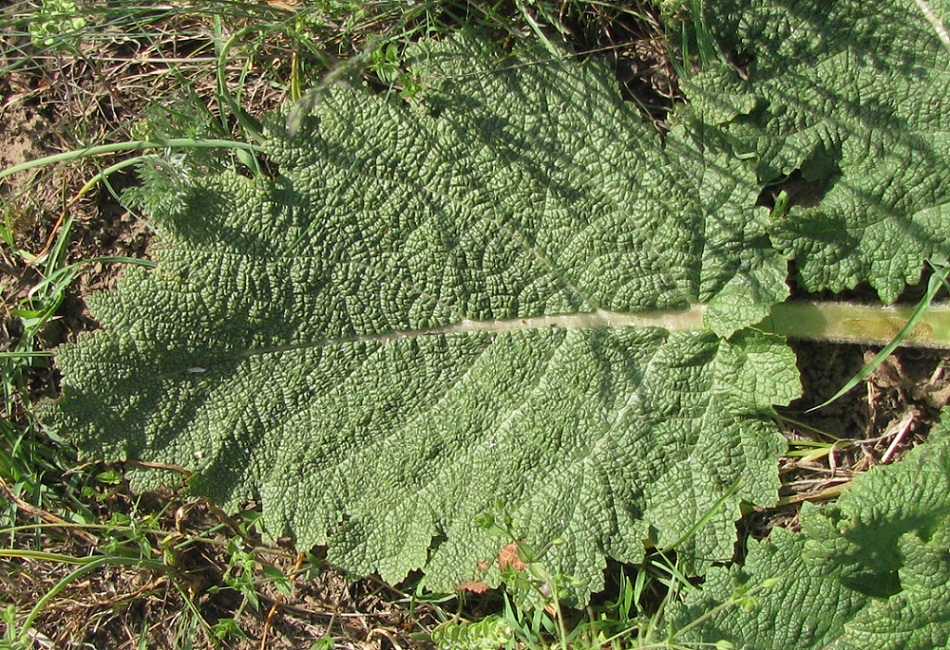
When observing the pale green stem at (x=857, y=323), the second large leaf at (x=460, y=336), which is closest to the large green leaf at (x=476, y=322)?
the second large leaf at (x=460, y=336)

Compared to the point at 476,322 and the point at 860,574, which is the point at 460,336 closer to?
the point at 476,322

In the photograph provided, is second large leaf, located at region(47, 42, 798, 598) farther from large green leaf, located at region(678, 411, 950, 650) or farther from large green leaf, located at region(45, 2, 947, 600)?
large green leaf, located at region(678, 411, 950, 650)

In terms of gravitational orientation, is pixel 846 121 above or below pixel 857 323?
above

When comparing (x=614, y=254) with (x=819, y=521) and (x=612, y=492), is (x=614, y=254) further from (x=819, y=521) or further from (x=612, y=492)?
(x=819, y=521)

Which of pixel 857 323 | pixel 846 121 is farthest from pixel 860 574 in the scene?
pixel 846 121

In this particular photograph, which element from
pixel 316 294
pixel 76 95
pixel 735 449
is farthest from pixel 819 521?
pixel 76 95
